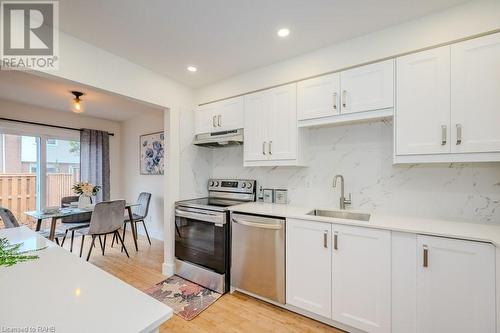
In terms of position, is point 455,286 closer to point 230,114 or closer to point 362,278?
point 362,278

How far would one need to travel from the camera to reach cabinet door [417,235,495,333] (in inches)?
53.8

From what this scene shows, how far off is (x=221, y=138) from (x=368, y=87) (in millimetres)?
1664

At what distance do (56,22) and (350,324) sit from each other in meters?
3.42

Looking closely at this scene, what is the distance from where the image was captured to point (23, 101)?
373 cm

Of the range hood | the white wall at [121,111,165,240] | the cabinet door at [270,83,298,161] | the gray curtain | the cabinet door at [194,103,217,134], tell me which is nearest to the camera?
the cabinet door at [270,83,298,161]

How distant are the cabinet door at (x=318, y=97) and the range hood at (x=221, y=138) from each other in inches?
30.8

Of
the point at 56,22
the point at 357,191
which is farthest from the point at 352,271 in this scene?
the point at 56,22

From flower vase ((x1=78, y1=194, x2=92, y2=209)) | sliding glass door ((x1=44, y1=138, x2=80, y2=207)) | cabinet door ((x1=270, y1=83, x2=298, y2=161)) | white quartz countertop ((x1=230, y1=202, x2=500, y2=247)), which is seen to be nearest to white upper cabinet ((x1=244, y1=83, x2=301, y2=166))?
cabinet door ((x1=270, y1=83, x2=298, y2=161))

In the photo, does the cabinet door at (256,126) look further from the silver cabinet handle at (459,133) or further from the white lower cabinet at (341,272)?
the silver cabinet handle at (459,133)

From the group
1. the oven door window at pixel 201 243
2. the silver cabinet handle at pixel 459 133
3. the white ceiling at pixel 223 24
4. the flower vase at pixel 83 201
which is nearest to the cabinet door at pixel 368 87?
the white ceiling at pixel 223 24

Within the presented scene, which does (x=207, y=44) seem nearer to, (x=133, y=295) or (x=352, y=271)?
(x=133, y=295)

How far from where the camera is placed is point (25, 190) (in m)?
3.96

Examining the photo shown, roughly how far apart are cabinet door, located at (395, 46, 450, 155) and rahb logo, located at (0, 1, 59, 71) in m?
2.71

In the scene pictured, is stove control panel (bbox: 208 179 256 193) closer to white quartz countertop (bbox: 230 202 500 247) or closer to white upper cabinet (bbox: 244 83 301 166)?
white upper cabinet (bbox: 244 83 301 166)
